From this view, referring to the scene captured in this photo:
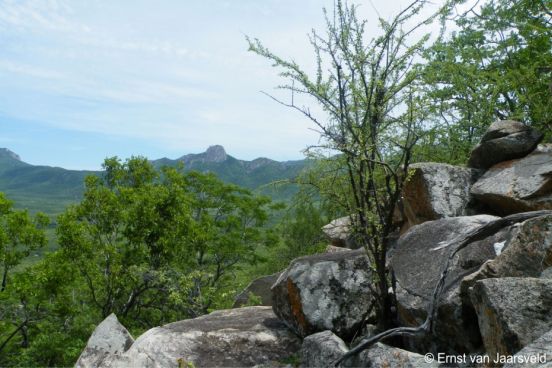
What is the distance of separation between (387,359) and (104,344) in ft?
31.4

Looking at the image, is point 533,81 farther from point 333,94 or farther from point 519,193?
point 333,94

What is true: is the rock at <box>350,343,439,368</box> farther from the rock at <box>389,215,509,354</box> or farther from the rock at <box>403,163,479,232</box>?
the rock at <box>403,163,479,232</box>

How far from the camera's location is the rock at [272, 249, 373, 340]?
1139 centimetres

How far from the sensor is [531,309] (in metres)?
6.48

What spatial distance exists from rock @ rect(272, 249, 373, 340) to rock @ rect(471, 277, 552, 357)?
4.48 metres

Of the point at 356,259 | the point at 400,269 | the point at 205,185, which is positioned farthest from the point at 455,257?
the point at 205,185

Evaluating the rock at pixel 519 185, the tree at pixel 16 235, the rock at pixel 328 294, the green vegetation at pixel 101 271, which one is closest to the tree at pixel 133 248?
the green vegetation at pixel 101 271

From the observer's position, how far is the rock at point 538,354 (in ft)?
16.0

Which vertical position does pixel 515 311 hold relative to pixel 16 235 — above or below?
above

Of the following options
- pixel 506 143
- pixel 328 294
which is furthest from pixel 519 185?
pixel 328 294

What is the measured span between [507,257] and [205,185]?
40.3m

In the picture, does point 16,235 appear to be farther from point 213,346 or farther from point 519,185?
point 519,185

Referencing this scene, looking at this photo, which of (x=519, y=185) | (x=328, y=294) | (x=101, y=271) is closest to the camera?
(x=328, y=294)

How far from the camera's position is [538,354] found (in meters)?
5.05
